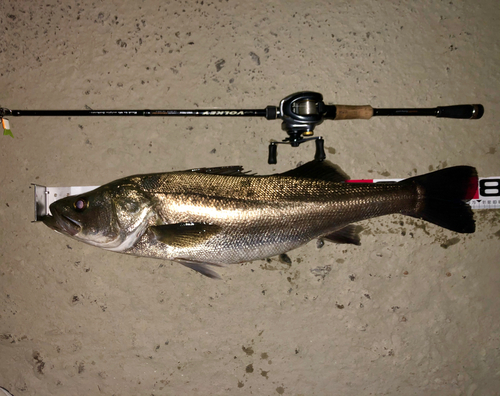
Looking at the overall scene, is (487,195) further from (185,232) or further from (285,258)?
(185,232)

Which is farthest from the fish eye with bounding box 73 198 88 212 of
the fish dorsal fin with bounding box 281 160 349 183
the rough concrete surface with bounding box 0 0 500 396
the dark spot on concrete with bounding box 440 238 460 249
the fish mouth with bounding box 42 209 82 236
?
the dark spot on concrete with bounding box 440 238 460 249

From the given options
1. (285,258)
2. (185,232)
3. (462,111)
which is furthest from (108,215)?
(462,111)

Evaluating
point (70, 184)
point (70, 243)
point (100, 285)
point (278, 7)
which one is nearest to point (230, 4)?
point (278, 7)

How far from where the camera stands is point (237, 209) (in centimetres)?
207

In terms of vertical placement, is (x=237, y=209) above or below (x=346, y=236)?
above

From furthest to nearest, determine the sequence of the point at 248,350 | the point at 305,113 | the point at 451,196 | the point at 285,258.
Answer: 1. the point at 248,350
2. the point at 285,258
3. the point at 451,196
4. the point at 305,113

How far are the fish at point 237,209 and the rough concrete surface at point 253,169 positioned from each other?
41 centimetres

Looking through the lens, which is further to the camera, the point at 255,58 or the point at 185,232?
the point at 255,58

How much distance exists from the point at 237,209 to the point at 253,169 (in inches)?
23.7

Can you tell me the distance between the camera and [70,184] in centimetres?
262

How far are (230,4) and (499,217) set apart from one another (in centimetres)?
302

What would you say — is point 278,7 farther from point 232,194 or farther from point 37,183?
point 37,183

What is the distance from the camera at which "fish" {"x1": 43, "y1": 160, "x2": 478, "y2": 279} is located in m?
2.08

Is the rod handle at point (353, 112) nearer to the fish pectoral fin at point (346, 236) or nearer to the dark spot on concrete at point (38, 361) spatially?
the fish pectoral fin at point (346, 236)
